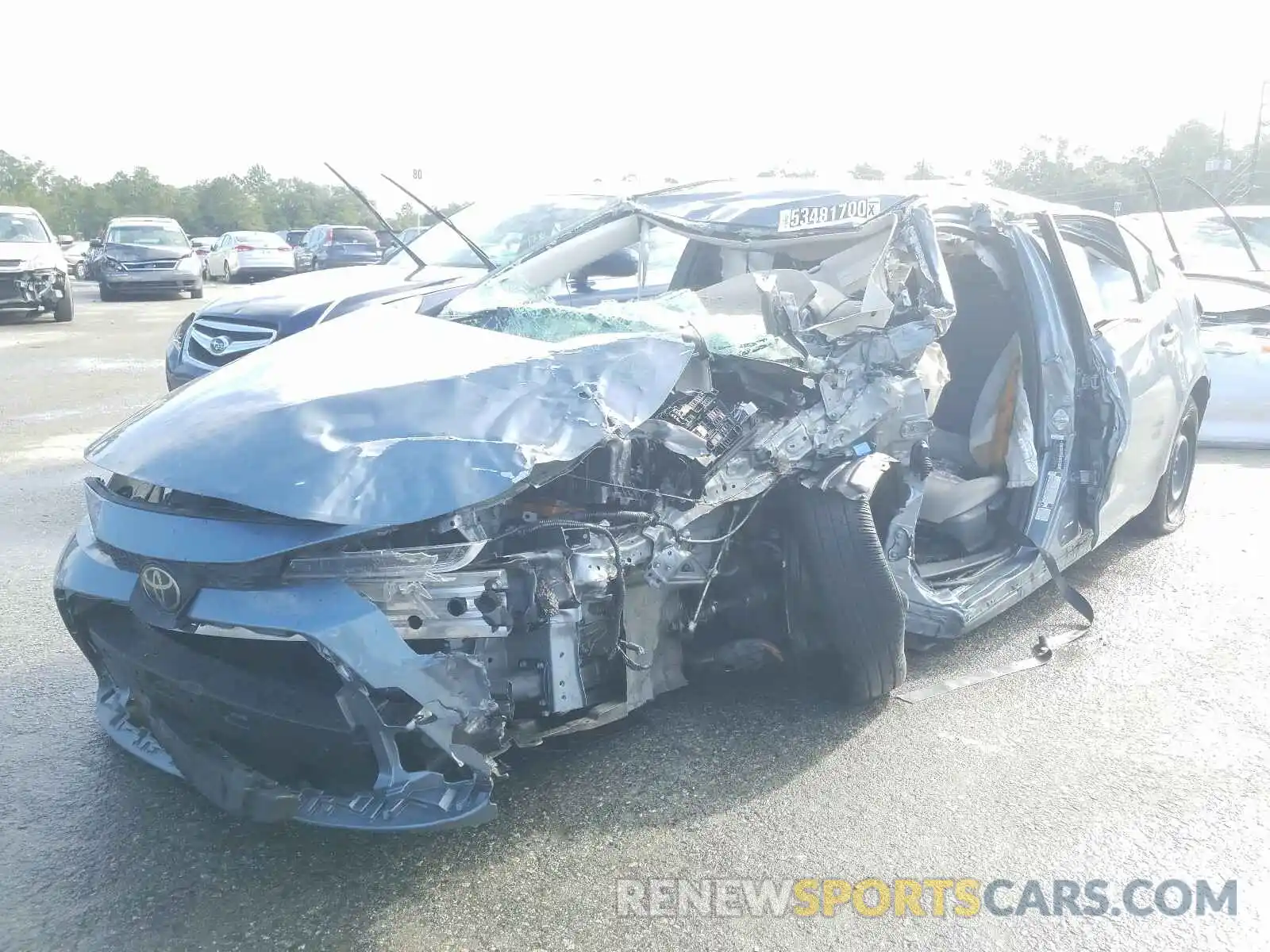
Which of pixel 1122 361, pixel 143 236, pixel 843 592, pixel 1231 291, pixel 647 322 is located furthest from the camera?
pixel 143 236

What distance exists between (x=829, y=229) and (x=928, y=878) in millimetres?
2353

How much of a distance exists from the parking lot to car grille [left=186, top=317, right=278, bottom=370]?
129 inches

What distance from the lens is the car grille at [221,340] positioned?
7.44m

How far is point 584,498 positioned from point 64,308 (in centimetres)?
1704

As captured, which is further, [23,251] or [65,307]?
[65,307]

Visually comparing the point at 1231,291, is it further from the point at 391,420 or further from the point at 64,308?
the point at 64,308

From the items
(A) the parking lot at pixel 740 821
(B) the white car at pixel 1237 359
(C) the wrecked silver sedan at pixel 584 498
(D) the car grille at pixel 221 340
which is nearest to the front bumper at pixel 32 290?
(D) the car grille at pixel 221 340

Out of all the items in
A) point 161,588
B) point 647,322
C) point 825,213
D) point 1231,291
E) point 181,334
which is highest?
point 825,213

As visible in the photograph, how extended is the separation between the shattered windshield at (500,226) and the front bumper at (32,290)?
414 inches

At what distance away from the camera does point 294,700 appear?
2654 millimetres

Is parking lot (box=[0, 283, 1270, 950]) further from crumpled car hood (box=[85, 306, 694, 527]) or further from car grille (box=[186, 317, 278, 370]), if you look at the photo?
car grille (box=[186, 317, 278, 370])

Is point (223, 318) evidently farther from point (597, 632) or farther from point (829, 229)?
point (597, 632)

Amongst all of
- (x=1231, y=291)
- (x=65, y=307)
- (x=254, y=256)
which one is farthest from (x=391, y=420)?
(x=254, y=256)

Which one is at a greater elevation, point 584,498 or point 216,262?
point 584,498
